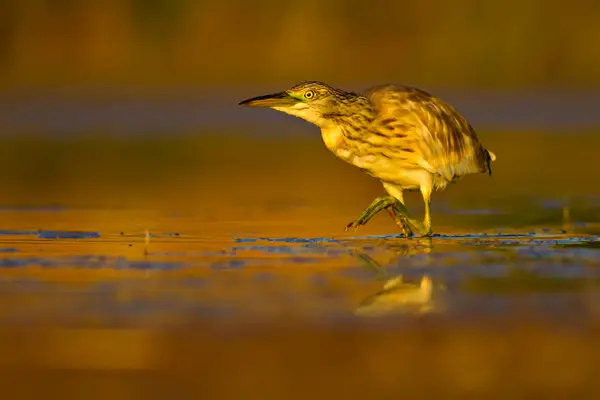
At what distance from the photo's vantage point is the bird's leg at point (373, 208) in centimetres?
1231

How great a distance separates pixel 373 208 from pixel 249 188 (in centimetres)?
428

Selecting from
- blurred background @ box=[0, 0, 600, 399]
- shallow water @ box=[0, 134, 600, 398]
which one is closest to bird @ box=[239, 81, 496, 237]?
shallow water @ box=[0, 134, 600, 398]

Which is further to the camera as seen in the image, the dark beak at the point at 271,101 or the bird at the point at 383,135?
the bird at the point at 383,135

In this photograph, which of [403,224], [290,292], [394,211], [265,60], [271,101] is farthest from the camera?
[265,60]

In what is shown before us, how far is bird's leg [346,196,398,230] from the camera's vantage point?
12312mm

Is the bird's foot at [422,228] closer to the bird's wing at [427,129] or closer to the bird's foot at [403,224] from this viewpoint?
the bird's foot at [403,224]

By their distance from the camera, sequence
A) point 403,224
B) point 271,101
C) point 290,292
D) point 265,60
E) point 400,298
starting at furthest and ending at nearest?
point 265,60 < point 403,224 < point 271,101 < point 290,292 < point 400,298

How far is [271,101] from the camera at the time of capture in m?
12.2

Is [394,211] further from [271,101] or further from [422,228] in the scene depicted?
[271,101]

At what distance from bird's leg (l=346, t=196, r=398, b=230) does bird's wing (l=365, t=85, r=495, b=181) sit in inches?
14.8

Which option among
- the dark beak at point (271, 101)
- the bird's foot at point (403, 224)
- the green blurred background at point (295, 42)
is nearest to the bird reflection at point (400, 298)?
the bird's foot at point (403, 224)

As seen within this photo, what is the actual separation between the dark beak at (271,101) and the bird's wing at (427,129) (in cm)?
65

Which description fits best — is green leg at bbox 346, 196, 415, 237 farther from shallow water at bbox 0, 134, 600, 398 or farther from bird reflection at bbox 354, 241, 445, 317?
bird reflection at bbox 354, 241, 445, 317

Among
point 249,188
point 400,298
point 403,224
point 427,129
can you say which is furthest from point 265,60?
point 400,298
